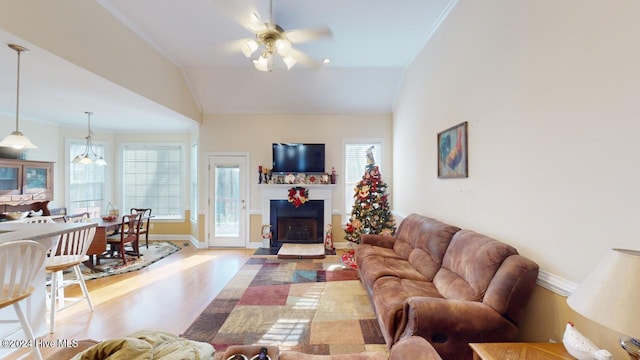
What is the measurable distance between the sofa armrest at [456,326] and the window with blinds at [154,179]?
6.11m

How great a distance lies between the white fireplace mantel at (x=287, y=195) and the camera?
540 cm

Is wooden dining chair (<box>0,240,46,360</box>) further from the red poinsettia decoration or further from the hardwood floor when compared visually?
the red poinsettia decoration

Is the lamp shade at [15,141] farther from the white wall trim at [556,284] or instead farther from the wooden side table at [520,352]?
the white wall trim at [556,284]

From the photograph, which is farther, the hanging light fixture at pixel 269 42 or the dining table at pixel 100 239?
the dining table at pixel 100 239

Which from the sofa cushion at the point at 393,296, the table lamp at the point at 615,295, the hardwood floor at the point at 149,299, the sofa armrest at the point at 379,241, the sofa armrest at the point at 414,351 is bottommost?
the hardwood floor at the point at 149,299

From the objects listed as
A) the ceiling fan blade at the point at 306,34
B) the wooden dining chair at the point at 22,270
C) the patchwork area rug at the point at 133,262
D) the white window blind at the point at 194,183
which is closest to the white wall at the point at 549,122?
the ceiling fan blade at the point at 306,34

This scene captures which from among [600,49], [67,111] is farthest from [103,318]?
[600,49]

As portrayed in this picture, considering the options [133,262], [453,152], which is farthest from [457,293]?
[133,262]

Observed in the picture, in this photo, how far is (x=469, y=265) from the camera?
2029mm

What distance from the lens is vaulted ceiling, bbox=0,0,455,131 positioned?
293cm

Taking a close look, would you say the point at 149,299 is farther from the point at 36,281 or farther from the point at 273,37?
the point at 273,37

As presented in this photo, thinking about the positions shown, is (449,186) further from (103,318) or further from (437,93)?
(103,318)

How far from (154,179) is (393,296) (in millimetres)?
6388

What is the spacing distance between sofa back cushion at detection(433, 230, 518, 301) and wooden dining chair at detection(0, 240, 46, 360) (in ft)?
10.2
